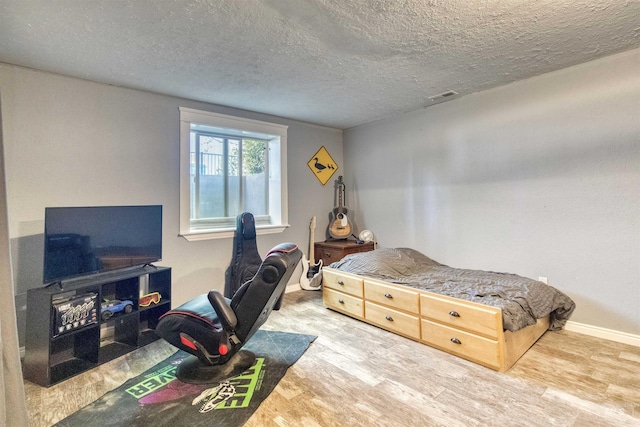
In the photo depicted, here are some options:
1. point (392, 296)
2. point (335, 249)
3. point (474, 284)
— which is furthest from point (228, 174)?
point (474, 284)

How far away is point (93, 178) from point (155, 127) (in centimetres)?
75

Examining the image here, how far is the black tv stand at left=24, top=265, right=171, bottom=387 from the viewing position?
6.89ft

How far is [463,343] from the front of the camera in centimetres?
236

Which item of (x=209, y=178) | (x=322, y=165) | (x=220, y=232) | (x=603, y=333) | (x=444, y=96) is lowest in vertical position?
(x=603, y=333)

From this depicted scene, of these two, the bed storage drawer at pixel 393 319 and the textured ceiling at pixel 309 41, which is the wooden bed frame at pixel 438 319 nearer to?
the bed storage drawer at pixel 393 319

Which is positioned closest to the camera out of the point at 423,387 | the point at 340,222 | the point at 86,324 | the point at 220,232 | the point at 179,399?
the point at 179,399

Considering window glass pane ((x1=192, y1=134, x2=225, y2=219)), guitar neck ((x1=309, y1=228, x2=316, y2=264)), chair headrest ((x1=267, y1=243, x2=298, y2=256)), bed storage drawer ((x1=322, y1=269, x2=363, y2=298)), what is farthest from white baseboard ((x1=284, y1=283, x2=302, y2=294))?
chair headrest ((x1=267, y1=243, x2=298, y2=256))

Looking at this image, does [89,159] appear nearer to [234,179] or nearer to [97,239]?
[97,239]

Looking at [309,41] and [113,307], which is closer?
[309,41]

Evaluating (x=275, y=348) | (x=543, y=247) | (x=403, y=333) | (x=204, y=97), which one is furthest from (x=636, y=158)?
(x=204, y=97)

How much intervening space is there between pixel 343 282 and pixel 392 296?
627 mm

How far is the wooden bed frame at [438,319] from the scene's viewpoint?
221 centimetres

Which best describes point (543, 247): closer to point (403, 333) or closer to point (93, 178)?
point (403, 333)

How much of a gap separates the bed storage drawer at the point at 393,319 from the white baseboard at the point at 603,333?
1429 mm
